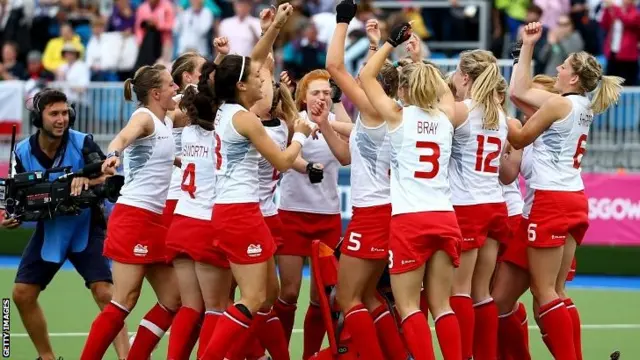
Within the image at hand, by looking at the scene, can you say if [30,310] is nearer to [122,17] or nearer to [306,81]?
[306,81]

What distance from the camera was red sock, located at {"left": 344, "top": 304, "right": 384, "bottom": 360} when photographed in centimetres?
924

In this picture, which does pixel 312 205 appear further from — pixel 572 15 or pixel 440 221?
pixel 572 15

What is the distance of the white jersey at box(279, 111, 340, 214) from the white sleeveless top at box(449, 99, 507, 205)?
1.18 m

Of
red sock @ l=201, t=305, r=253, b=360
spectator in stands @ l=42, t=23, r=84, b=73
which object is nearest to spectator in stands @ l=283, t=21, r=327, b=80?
spectator in stands @ l=42, t=23, r=84, b=73

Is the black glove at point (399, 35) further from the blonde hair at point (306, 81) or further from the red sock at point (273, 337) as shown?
the red sock at point (273, 337)

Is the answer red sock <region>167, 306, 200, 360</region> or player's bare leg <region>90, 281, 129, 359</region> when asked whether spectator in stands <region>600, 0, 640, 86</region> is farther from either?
red sock <region>167, 306, 200, 360</region>

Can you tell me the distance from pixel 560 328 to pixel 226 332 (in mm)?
2336

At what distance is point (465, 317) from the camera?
9289mm

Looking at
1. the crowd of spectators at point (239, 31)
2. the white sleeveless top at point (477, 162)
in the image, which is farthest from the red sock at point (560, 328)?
the crowd of spectators at point (239, 31)

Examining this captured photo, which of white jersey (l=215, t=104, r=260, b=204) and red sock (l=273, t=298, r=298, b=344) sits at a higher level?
white jersey (l=215, t=104, r=260, b=204)

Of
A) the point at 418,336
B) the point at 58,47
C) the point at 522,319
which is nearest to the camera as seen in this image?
the point at 418,336

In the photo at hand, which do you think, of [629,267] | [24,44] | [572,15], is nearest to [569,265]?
[629,267]

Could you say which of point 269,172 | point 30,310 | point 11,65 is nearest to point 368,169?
point 269,172

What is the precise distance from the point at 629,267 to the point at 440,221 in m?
8.28
